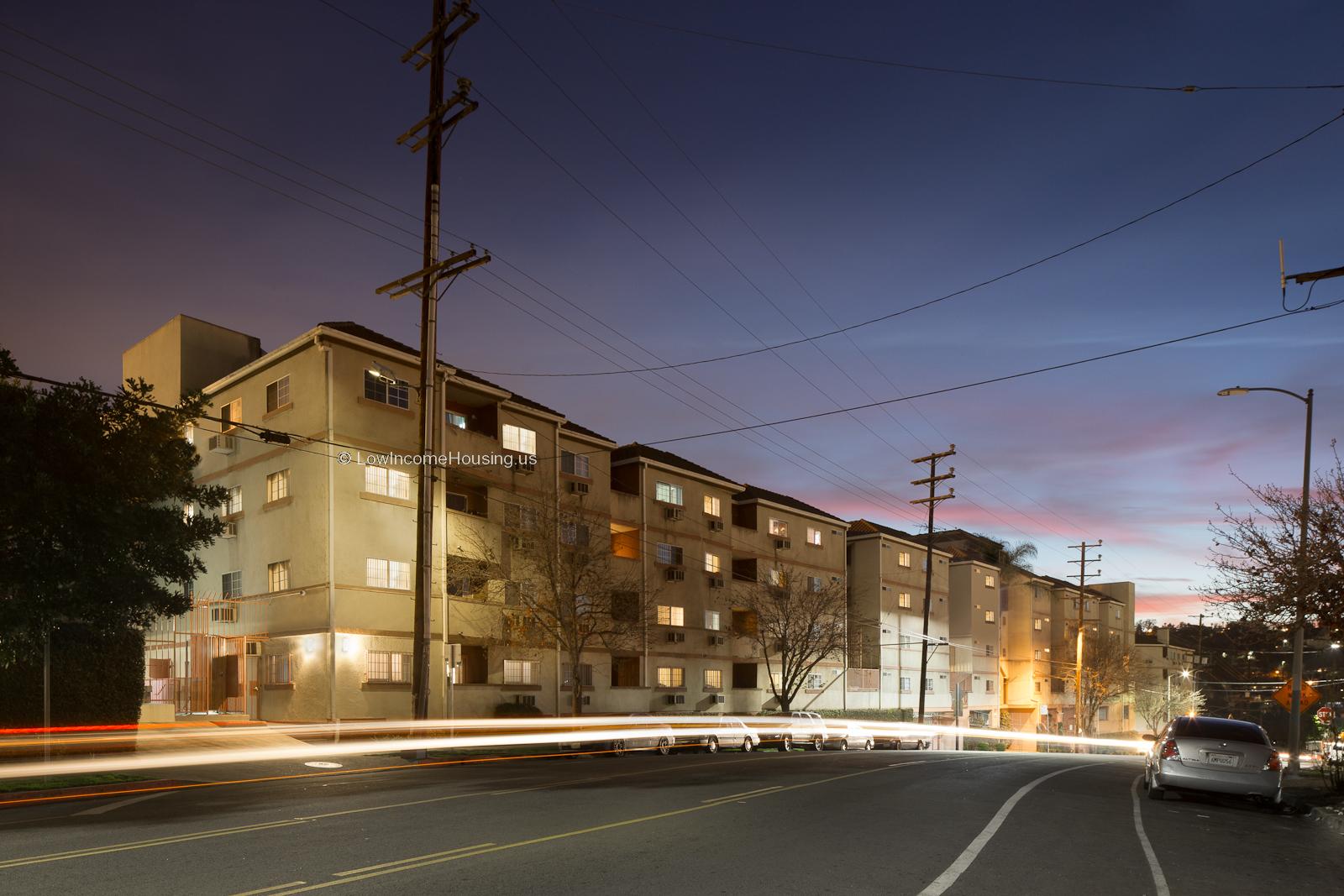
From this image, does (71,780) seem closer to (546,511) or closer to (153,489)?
(153,489)

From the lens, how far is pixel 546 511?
39.2 metres

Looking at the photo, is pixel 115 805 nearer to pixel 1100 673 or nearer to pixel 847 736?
pixel 847 736

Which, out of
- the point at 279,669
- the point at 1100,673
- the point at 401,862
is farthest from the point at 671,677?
the point at 1100,673

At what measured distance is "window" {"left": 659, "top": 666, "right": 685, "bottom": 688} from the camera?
47750 mm

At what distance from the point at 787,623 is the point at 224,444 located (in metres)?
28.0

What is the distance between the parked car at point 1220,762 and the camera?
1598 centimetres

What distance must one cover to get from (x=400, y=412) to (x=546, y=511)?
24.2 feet

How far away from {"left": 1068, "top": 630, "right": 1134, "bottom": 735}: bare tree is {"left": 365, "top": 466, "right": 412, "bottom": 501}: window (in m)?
63.0

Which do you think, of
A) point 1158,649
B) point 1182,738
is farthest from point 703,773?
point 1158,649

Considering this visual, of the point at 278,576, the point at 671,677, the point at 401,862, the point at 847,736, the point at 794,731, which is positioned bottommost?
Answer: the point at 847,736

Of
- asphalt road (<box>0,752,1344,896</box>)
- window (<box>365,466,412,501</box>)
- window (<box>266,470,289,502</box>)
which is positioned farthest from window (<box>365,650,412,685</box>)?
asphalt road (<box>0,752,1344,896</box>)

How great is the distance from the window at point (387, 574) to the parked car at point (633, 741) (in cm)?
770

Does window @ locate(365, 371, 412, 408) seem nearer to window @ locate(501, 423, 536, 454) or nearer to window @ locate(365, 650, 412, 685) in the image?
window @ locate(501, 423, 536, 454)

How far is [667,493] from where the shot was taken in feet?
160
